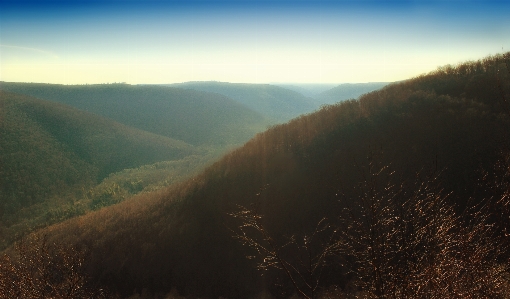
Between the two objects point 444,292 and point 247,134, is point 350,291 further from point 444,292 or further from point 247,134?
point 247,134

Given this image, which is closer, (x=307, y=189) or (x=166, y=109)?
(x=307, y=189)

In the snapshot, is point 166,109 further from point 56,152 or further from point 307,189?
point 307,189

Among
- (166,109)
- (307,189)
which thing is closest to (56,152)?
(307,189)

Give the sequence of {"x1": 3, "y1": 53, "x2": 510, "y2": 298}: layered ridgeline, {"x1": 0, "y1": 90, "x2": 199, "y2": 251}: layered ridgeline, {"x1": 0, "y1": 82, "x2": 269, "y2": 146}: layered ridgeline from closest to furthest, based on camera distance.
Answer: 1. {"x1": 3, "y1": 53, "x2": 510, "y2": 298}: layered ridgeline
2. {"x1": 0, "y1": 90, "x2": 199, "y2": 251}: layered ridgeline
3. {"x1": 0, "y1": 82, "x2": 269, "y2": 146}: layered ridgeline

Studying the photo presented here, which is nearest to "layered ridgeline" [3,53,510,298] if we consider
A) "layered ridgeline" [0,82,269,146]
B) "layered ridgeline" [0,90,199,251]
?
"layered ridgeline" [0,90,199,251]

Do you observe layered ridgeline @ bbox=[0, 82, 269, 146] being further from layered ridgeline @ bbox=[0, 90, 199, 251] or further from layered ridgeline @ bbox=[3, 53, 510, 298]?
layered ridgeline @ bbox=[3, 53, 510, 298]

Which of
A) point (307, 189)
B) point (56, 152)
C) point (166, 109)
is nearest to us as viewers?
point (307, 189)

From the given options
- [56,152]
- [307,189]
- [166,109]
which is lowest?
[56,152]
